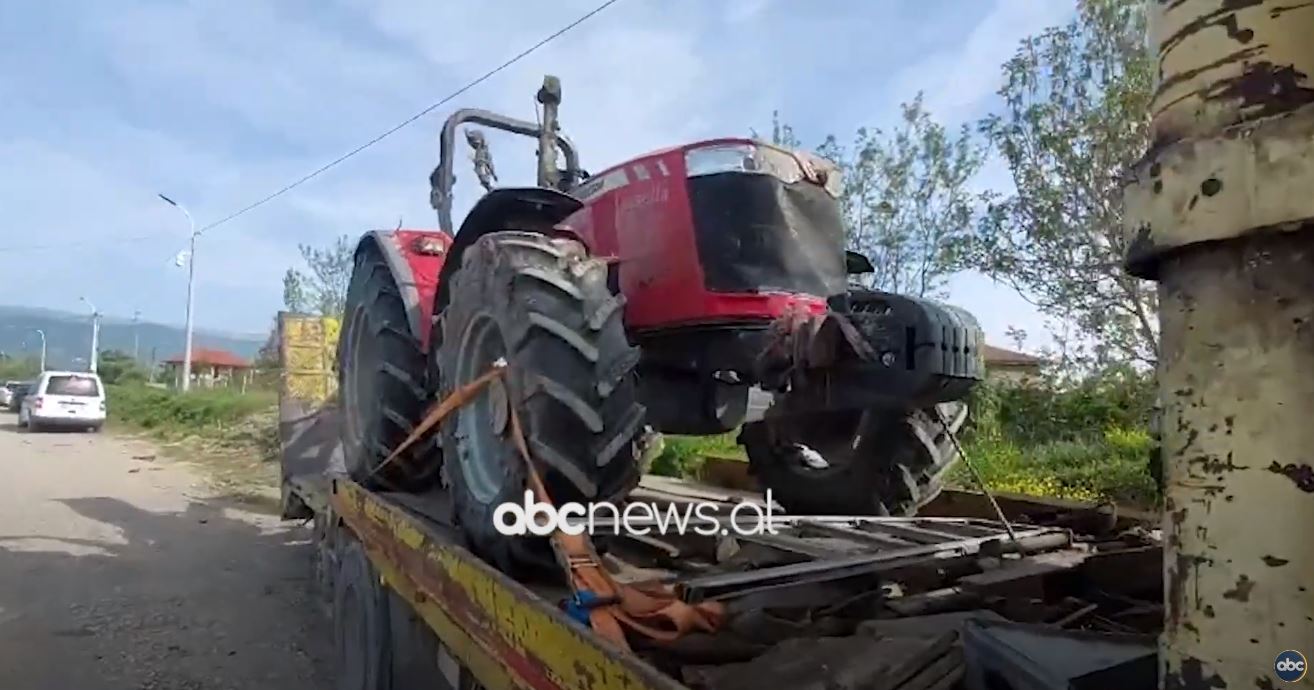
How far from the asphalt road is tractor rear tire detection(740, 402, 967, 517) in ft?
7.98

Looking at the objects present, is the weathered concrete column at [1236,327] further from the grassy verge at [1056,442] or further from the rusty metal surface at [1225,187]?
the grassy verge at [1056,442]

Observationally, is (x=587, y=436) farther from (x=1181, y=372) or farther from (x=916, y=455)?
(x=1181, y=372)

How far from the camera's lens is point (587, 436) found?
279 centimetres

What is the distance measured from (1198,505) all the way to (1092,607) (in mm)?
1341

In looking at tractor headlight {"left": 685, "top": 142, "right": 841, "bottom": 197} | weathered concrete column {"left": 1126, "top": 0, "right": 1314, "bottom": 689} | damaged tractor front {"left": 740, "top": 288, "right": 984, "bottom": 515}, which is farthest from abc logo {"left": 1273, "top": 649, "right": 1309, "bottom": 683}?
tractor headlight {"left": 685, "top": 142, "right": 841, "bottom": 197}

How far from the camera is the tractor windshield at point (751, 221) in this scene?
3562 millimetres

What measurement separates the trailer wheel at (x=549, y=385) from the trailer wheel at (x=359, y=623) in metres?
0.96

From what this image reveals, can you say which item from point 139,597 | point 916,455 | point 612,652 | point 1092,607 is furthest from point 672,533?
point 139,597

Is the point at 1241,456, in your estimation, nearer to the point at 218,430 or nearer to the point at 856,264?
the point at 856,264

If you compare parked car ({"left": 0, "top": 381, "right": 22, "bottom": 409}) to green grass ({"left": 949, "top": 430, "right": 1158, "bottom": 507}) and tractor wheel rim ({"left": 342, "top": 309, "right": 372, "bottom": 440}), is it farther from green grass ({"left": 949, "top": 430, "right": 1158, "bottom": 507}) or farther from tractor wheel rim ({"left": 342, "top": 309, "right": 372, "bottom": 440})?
tractor wheel rim ({"left": 342, "top": 309, "right": 372, "bottom": 440})

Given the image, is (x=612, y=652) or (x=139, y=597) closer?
(x=612, y=652)

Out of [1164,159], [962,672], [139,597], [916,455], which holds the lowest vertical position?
[139,597]

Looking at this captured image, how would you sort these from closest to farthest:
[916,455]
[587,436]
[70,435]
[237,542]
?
1. [587,436]
2. [916,455]
3. [237,542]
4. [70,435]

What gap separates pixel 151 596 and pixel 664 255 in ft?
14.8
